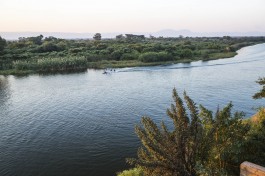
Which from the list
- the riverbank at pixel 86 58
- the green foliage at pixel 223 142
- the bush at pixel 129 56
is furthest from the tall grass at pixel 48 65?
the green foliage at pixel 223 142

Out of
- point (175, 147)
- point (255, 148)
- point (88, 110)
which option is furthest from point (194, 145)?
point (88, 110)

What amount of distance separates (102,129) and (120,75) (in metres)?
48.8

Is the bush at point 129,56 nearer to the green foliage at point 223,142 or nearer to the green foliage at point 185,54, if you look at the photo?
the green foliage at point 185,54

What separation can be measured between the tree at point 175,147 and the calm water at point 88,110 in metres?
14.6

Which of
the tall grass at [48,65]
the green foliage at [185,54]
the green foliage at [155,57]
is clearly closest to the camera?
the tall grass at [48,65]

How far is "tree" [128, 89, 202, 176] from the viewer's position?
16.4 metres

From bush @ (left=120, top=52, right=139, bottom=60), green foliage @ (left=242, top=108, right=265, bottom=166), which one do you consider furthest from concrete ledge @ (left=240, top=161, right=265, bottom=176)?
bush @ (left=120, top=52, right=139, bottom=60)

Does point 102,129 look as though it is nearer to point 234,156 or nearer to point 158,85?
point 234,156

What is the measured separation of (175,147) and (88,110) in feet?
120

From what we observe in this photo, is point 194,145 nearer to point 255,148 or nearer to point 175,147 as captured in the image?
point 175,147

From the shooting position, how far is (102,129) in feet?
138

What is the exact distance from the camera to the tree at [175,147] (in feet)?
53.8

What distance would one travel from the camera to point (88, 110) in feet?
170

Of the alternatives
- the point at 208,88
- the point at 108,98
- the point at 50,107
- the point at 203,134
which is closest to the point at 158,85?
the point at 208,88
